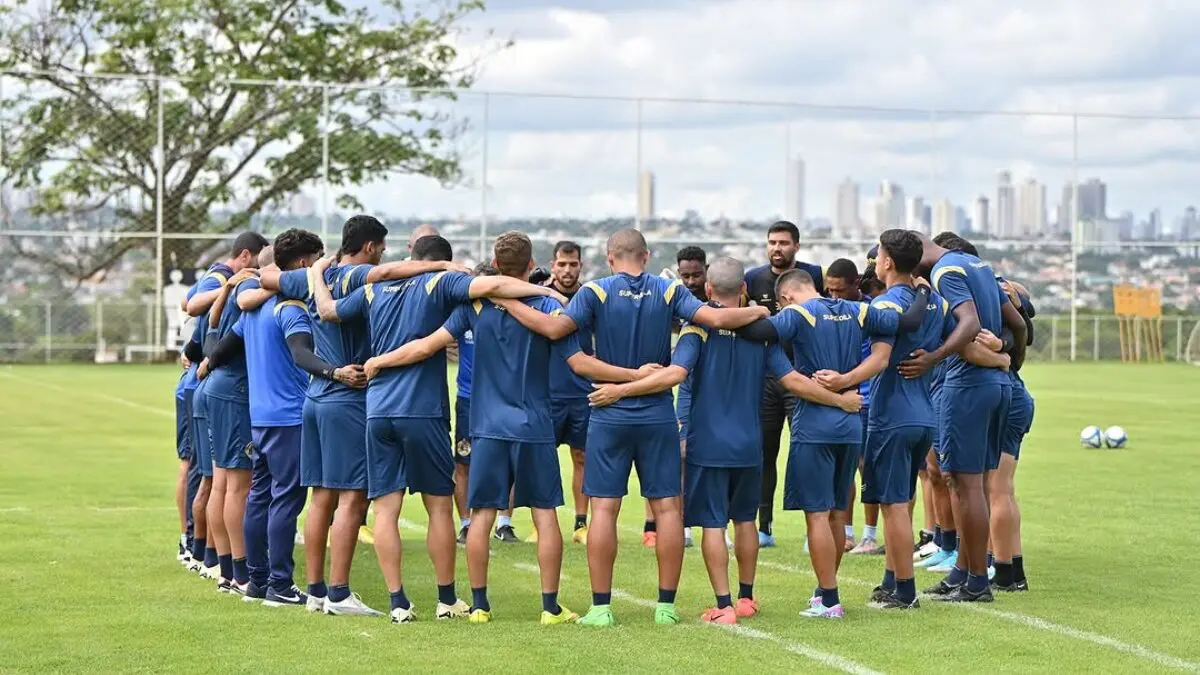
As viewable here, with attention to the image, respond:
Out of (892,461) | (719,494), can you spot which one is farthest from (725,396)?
(892,461)

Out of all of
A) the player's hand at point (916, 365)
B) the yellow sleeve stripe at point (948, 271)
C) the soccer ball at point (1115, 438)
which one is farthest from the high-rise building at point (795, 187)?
the player's hand at point (916, 365)

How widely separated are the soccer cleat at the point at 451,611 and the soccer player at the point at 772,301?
292cm

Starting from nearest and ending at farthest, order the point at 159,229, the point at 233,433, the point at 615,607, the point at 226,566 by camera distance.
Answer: the point at 615,607 < the point at 233,433 < the point at 226,566 < the point at 159,229

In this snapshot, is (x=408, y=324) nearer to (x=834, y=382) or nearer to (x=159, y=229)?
(x=834, y=382)

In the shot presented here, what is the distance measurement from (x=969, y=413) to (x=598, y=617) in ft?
9.06

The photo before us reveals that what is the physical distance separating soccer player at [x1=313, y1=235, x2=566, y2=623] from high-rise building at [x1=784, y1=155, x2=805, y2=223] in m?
34.2

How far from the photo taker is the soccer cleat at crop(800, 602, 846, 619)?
9.64 meters

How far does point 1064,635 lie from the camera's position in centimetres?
919

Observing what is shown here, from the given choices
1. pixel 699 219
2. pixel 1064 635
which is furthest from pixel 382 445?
pixel 699 219

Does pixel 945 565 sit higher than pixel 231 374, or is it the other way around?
pixel 231 374

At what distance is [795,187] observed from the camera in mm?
43469

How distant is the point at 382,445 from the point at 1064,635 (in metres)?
3.89

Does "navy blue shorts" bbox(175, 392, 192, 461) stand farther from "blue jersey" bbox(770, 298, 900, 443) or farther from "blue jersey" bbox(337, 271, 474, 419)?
"blue jersey" bbox(770, 298, 900, 443)

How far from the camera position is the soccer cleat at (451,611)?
9.58 meters
